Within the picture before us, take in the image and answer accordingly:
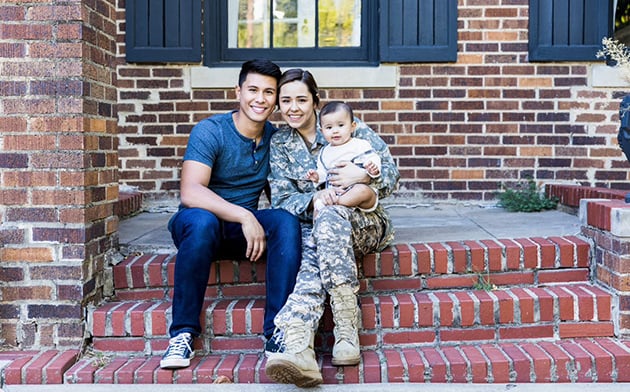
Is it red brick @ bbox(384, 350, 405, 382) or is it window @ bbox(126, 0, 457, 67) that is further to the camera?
window @ bbox(126, 0, 457, 67)

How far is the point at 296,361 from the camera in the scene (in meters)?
2.23

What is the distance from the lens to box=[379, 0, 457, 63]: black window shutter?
4.40 m

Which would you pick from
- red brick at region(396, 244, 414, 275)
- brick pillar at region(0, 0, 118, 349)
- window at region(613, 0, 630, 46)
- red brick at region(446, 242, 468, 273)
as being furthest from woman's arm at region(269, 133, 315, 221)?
window at region(613, 0, 630, 46)

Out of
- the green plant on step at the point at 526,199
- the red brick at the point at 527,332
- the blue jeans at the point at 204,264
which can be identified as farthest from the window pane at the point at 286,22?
the red brick at the point at 527,332

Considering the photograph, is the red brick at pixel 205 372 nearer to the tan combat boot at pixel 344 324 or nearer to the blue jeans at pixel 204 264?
the blue jeans at pixel 204 264

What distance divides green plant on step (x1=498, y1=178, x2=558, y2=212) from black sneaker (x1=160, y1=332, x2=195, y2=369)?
8.52 ft

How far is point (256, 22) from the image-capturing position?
469 cm

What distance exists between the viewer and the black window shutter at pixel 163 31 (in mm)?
4457

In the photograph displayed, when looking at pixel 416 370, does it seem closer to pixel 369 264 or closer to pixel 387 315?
pixel 387 315

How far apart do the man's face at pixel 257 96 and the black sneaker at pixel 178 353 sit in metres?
1.01

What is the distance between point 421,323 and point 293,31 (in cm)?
275

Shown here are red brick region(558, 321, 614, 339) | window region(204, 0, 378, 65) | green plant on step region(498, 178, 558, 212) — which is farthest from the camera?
window region(204, 0, 378, 65)

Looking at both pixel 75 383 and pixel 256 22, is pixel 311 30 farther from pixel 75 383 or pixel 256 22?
pixel 75 383

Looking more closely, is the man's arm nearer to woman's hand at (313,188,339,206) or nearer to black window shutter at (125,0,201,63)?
woman's hand at (313,188,339,206)
